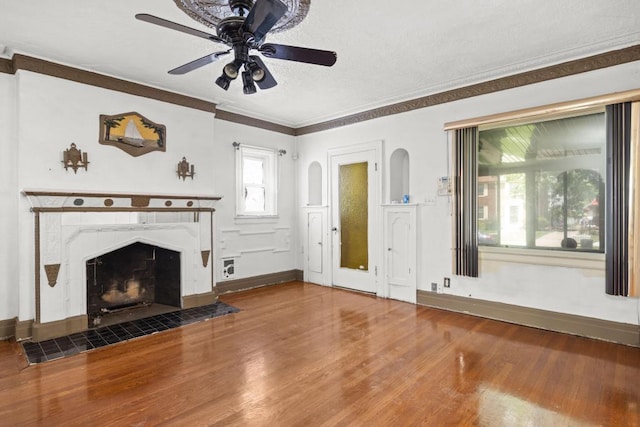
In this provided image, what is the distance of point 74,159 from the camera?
150 inches

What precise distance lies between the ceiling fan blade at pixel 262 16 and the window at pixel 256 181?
11.8 ft

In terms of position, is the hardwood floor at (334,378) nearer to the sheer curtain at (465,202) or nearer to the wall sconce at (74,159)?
the sheer curtain at (465,202)

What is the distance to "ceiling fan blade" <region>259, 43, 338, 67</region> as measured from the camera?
237cm

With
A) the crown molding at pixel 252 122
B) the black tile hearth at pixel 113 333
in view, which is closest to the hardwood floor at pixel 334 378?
the black tile hearth at pixel 113 333

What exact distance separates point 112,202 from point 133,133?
90cm

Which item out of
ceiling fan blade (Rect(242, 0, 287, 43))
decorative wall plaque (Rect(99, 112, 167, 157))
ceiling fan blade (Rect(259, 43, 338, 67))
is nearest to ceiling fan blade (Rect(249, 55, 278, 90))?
ceiling fan blade (Rect(259, 43, 338, 67))

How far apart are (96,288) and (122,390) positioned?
2011mm

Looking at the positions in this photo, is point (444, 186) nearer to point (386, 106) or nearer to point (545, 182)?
point (545, 182)

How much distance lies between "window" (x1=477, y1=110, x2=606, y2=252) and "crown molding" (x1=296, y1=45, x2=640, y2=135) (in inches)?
19.0

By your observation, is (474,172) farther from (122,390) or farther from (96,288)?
(96,288)

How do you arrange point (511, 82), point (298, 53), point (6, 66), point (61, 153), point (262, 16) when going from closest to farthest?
point (262, 16) → point (298, 53) → point (6, 66) → point (61, 153) → point (511, 82)

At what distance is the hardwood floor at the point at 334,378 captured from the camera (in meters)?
2.23

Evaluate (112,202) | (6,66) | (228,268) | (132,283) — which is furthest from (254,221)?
(6,66)

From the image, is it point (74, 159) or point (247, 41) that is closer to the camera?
point (247, 41)
